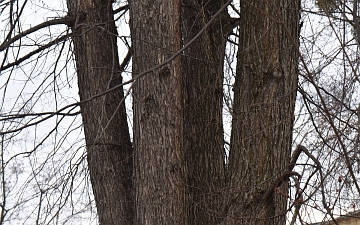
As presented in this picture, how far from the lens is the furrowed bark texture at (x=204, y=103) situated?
18.0 feet

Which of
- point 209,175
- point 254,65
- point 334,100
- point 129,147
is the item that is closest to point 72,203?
point 129,147

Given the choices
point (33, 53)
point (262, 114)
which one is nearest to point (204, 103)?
point (262, 114)

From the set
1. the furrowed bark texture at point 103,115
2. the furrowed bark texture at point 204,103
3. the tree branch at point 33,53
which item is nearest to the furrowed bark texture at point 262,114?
the furrowed bark texture at point 204,103

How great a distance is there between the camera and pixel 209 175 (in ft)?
18.2

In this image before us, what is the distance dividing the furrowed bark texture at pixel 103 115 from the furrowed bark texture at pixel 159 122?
41cm

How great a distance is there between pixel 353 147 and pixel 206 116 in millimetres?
1345

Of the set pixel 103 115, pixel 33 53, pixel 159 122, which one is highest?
pixel 33 53

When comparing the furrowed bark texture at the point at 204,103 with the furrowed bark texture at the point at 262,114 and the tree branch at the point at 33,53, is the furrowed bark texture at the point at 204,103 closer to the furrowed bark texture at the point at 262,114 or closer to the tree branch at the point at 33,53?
the furrowed bark texture at the point at 262,114

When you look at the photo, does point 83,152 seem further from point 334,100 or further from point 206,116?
point 334,100

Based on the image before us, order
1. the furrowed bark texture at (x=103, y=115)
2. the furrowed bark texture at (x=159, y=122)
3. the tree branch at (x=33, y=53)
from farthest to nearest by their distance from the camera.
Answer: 1. the tree branch at (x=33, y=53)
2. the furrowed bark texture at (x=103, y=115)
3. the furrowed bark texture at (x=159, y=122)

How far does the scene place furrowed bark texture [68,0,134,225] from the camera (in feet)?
17.9

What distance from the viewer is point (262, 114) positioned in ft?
16.7

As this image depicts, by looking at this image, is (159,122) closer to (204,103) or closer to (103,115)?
(103,115)

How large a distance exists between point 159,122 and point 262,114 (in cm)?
77
